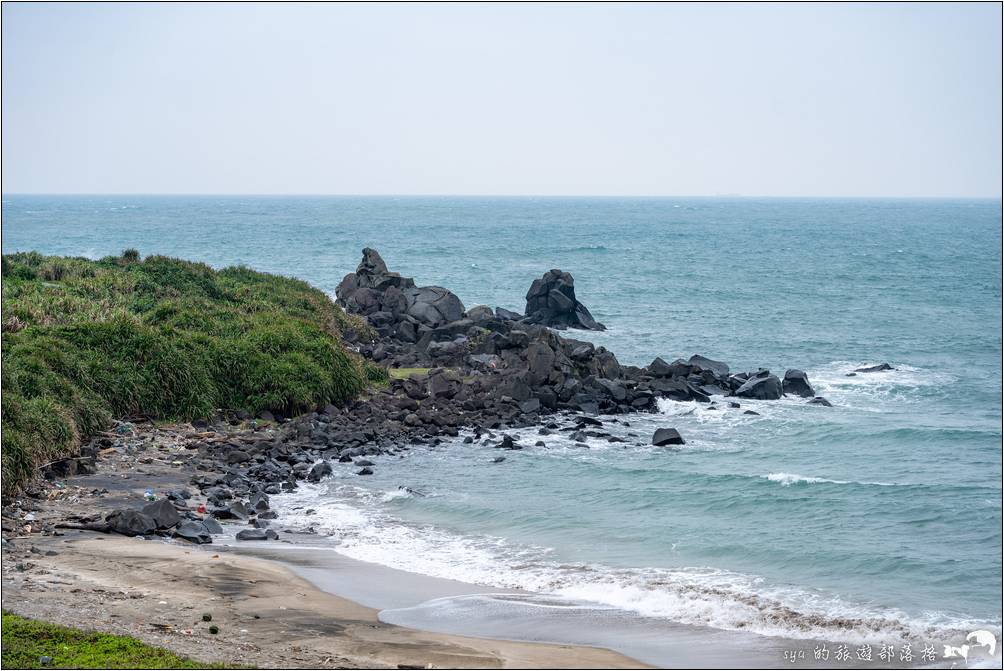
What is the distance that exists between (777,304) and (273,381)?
4374cm

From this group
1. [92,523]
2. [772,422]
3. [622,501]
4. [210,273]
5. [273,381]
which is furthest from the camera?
[210,273]

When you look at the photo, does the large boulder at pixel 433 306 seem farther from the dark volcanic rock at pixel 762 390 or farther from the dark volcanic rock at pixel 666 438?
the dark volcanic rock at pixel 666 438

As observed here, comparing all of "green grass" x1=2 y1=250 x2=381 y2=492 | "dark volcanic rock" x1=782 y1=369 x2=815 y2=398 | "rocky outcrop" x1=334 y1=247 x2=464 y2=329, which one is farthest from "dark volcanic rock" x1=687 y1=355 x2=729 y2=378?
"green grass" x1=2 y1=250 x2=381 y2=492

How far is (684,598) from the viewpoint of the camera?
18.2 meters

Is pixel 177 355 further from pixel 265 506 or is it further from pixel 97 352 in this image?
pixel 265 506

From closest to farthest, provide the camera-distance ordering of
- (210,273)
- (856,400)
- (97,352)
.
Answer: (97,352) < (856,400) < (210,273)

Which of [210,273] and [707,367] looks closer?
[707,367]

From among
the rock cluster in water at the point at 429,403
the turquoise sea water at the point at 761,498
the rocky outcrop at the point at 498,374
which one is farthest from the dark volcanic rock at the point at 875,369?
the rocky outcrop at the point at 498,374

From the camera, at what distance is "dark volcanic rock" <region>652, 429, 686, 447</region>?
3041 cm

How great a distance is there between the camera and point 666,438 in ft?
99.8

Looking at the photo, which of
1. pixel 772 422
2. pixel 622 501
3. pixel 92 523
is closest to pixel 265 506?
pixel 92 523

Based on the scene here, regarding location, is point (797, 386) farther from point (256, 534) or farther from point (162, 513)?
point (162, 513)

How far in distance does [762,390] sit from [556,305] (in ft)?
59.3

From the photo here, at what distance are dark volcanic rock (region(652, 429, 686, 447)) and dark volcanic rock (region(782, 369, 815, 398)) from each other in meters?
9.67
